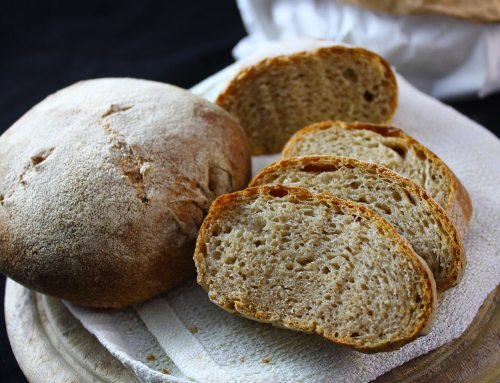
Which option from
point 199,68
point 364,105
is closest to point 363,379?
point 364,105

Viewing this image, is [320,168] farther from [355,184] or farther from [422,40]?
[422,40]

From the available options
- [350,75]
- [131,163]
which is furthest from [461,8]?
[131,163]

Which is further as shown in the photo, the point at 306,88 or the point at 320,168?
the point at 306,88

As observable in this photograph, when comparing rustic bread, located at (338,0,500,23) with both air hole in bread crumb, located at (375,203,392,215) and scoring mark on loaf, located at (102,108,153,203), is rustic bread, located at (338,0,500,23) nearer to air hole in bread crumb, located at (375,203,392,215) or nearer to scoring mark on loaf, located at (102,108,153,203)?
air hole in bread crumb, located at (375,203,392,215)

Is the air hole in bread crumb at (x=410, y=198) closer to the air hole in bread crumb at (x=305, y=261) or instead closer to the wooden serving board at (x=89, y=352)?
the air hole in bread crumb at (x=305, y=261)

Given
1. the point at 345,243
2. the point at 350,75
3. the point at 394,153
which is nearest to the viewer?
the point at 345,243

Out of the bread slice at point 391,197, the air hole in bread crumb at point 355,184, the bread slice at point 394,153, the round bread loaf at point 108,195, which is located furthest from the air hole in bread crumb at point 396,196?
the round bread loaf at point 108,195

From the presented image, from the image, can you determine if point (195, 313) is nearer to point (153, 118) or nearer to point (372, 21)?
point (153, 118)
